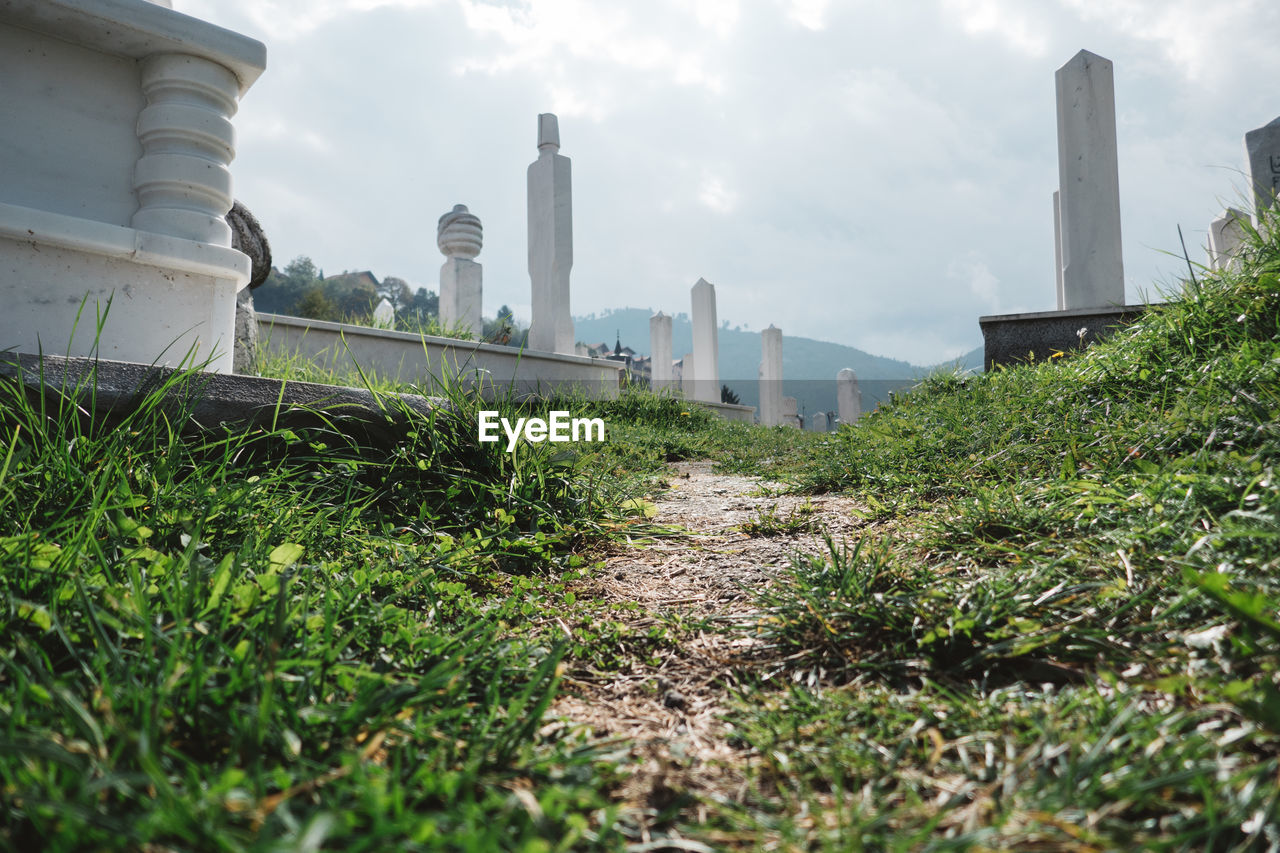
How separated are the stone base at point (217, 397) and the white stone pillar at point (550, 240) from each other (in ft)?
20.1

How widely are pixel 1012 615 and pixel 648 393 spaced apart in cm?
699

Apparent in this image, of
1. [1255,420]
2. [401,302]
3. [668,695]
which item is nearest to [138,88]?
[668,695]

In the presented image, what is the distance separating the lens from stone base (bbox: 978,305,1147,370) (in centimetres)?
584

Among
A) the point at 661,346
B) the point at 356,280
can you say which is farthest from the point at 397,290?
the point at 661,346

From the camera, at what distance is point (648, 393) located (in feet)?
27.2

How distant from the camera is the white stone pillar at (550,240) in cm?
861

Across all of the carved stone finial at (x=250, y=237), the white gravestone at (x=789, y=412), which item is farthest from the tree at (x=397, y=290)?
the carved stone finial at (x=250, y=237)

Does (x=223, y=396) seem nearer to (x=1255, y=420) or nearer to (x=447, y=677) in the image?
(x=447, y=677)

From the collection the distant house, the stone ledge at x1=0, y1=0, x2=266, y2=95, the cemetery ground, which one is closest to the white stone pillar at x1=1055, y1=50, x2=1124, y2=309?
the cemetery ground

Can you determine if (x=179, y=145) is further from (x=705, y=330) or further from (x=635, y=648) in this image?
(x=705, y=330)

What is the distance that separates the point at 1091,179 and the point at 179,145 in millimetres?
7063

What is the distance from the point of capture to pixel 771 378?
1527 cm

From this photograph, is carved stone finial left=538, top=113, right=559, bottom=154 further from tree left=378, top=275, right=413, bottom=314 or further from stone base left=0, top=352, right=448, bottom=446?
tree left=378, top=275, right=413, bottom=314

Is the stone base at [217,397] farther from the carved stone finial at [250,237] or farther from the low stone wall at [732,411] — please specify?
the low stone wall at [732,411]
